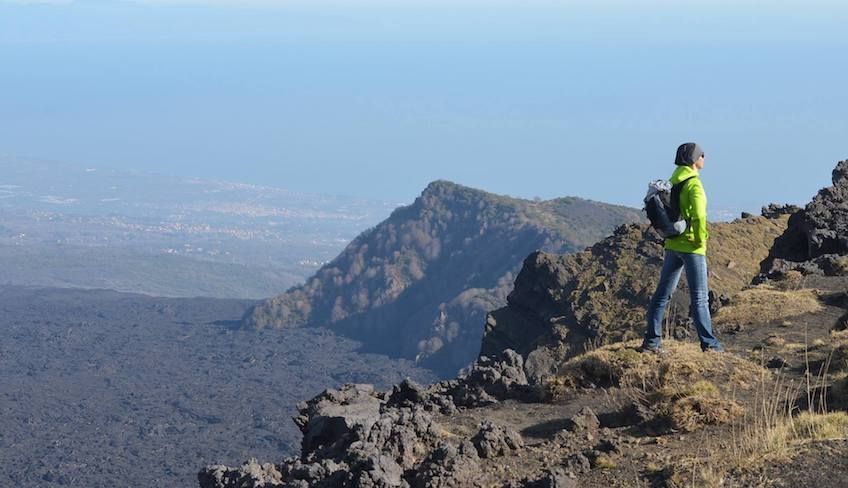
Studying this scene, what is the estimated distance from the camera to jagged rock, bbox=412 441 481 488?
10.2 meters

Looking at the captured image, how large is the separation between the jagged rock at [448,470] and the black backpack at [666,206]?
13.0 ft

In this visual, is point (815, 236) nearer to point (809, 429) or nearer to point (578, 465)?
point (809, 429)

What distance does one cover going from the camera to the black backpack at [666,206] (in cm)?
1333

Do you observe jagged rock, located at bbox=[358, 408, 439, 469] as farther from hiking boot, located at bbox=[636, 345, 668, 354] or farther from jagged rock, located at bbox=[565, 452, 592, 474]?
hiking boot, located at bbox=[636, 345, 668, 354]

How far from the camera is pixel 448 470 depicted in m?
10.3

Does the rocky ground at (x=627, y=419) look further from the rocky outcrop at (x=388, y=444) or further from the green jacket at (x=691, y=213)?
the green jacket at (x=691, y=213)

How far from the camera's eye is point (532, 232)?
10062 cm

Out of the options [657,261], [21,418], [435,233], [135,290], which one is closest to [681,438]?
[657,261]

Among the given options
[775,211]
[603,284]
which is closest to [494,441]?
[603,284]

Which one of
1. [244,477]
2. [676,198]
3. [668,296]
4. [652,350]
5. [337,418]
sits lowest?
[244,477]

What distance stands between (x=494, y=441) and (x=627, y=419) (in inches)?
59.0

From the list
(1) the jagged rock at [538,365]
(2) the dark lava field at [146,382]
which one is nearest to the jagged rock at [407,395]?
(1) the jagged rock at [538,365]

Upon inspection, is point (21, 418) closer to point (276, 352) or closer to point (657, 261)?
point (276, 352)

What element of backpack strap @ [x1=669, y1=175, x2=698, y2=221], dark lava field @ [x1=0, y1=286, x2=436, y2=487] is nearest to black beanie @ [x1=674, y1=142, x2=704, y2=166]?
backpack strap @ [x1=669, y1=175, x2=698, y2=221]
